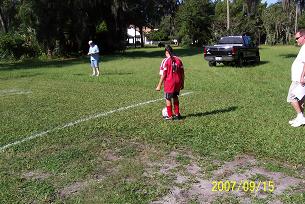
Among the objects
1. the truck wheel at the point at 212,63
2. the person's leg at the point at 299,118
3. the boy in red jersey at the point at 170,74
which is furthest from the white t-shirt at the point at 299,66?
the truck wheel at the point at 212,63

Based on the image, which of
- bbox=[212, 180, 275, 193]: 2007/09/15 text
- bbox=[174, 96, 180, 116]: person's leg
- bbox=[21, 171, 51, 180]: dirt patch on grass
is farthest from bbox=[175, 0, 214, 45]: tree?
bbox=[212, 180, 275, 193]: 2007/09/15 text

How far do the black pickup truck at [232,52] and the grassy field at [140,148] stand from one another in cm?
1042

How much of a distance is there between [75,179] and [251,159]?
2513 mm

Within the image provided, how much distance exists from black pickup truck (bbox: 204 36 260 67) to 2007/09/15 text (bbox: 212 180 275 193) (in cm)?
1766

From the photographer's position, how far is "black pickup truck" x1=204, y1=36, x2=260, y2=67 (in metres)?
22.6

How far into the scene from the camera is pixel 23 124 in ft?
29.2

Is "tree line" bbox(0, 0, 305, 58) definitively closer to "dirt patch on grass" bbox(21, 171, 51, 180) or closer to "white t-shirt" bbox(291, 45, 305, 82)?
"white t-shirt" bbox(291, 45, 305, 82)

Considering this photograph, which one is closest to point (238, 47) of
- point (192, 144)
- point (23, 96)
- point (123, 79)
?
point (123, 79)

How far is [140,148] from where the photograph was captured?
22.7 feet

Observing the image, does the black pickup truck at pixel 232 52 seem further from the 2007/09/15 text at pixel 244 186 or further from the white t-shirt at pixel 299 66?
the 2007/09/15 text at pixel 244 186

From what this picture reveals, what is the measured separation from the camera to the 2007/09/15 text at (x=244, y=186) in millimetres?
5102

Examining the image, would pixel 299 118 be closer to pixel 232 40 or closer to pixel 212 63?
pixel 212 63

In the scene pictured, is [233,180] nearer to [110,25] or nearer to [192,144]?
[192,144]

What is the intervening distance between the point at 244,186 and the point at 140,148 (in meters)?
2.18
